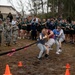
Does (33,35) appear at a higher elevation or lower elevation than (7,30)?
lower

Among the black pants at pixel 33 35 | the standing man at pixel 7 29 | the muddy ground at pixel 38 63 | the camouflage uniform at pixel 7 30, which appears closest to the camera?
the muddy ground at pixel 38 63

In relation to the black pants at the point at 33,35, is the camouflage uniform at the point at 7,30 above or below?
above

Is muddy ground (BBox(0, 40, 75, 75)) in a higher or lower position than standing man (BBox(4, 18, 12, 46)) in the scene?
lower

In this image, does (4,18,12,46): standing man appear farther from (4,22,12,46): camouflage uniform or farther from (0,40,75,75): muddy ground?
(0,40,75,75): muddy ground

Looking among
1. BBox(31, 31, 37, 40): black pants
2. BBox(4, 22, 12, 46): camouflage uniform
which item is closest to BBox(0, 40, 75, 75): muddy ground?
BBox(4, 22, 12, 46): camouflage uniform

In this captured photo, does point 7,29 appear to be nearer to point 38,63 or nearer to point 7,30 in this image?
point 7,30

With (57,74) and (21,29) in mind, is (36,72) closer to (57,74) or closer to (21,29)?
(57,74)

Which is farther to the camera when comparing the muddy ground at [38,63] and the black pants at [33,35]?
the black pants at [33,35]

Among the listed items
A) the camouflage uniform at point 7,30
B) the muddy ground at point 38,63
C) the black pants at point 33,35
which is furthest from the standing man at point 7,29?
the black pants at point 33,35

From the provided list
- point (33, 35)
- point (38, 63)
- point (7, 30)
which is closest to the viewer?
point (38, 63)

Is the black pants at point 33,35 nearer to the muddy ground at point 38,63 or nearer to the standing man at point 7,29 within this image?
the standing man at point 7,29

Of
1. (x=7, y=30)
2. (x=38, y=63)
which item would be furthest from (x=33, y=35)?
(x=38, y=63)

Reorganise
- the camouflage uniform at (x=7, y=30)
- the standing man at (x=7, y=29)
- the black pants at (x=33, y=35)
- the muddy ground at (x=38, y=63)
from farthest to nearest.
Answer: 1. the black pants at (x=33, y=35)
2. the camouflage uniform at (x=7, y=30)
3. the standing man at (x=7, y=29)
4. the muddy ground at (x=38, y=63)

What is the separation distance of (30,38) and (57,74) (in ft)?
42.7
